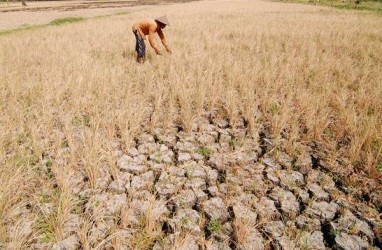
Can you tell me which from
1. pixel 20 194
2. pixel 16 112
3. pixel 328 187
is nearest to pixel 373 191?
pixel 328 187

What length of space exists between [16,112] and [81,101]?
2.88ft

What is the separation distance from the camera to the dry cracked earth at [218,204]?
7.05ft

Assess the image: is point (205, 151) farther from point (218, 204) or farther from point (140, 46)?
point (140, 46)

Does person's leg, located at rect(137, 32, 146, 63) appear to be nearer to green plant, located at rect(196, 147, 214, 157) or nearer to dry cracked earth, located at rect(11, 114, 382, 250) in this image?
dry cracked earth, located at rect(11, 114, 382, 250)

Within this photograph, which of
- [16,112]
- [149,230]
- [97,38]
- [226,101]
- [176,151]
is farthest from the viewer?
[97,38]

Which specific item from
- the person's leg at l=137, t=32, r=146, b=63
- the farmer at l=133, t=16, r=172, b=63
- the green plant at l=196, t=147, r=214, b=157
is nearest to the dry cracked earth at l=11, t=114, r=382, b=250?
the green plant at l=196, t=147, r=214, b=157

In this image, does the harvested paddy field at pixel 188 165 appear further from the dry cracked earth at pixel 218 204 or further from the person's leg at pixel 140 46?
the person's leg at pixel 140 46

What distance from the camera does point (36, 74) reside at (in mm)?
6180

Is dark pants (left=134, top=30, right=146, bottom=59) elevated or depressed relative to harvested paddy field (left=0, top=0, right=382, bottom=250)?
elevated

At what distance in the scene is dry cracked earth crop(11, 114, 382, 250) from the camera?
2.15 meters

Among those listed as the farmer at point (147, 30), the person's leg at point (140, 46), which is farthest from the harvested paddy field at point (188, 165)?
the person's leg at point (140, 46)

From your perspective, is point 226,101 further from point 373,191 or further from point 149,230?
point 149,230

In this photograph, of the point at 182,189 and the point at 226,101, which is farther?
the point at 226,101

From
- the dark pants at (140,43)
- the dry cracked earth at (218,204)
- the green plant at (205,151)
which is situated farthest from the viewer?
the dark pants at (140,43)
